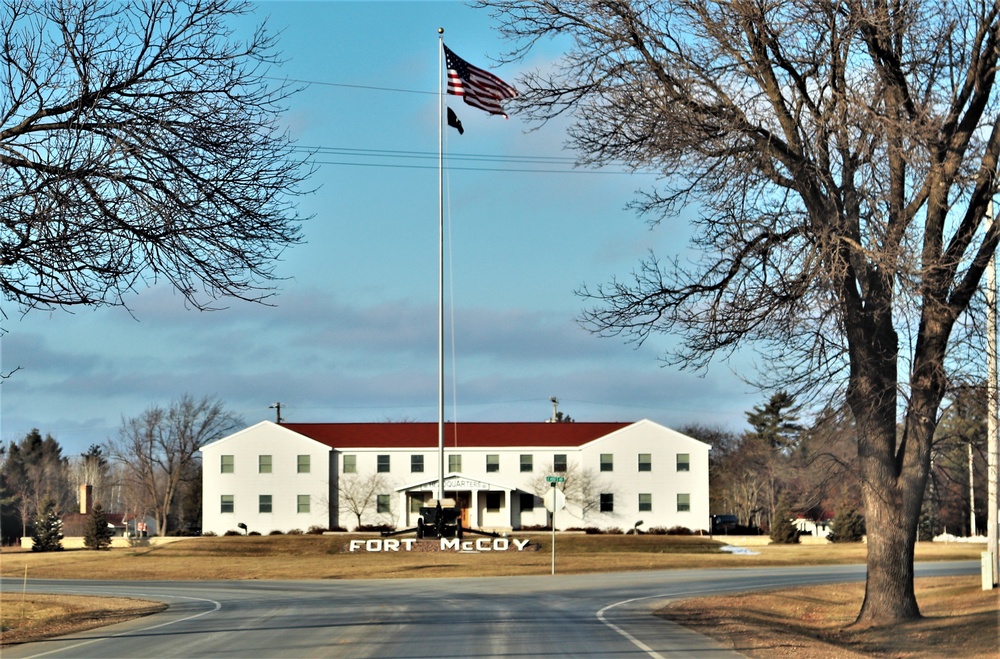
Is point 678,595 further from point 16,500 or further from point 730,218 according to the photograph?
point 16,500

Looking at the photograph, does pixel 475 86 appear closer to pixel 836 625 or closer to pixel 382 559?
pixel 382 559

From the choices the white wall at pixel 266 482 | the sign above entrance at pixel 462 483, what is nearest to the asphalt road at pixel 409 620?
the sign above entrance at pixel 462 483

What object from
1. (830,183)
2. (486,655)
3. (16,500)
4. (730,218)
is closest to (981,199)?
(830,183)

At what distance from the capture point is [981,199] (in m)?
16.9

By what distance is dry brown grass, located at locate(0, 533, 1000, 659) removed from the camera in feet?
57.0

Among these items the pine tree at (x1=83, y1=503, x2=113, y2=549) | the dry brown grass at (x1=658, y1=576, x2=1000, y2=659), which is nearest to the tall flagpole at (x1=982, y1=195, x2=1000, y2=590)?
the dry brown grass at (x1=658, y1=576, x2=1000, y2=659)

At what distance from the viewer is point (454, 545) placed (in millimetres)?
48688

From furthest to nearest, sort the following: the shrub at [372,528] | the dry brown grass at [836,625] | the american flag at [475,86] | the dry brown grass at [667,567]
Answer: the shrub at [372,528] < the american flag at [475,86] < the dry brown grass at [667,567] < the dry brown grass at [836,625]

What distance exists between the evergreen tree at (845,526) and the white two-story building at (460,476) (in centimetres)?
779

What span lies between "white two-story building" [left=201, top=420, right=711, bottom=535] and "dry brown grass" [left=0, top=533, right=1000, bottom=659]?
7.32 m

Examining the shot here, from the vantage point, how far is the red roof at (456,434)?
7075 cm

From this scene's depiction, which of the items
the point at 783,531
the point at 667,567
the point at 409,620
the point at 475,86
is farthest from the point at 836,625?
the point at 783,531

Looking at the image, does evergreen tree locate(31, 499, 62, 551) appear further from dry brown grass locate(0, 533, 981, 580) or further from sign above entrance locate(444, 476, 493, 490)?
sign above entrance locate(444, 476, 493, 490)

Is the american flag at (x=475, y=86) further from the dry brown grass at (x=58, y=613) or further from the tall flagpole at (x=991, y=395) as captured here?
the dry brown grass at (x=58, y=613)
